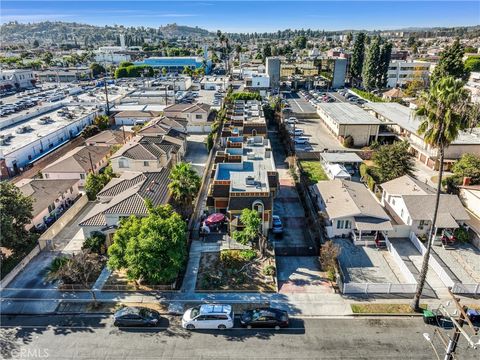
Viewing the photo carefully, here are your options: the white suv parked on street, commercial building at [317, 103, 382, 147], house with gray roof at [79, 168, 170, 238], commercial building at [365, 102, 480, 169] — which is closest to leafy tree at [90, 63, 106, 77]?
commercial building at [317, 103, 382, 147]

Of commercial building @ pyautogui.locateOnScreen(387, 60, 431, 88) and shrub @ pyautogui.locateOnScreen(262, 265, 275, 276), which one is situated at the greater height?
commercial building @ pyautogui.locateOnScreen(387, 60, 431, 88)

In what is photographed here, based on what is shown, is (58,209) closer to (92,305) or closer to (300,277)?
(92,305)

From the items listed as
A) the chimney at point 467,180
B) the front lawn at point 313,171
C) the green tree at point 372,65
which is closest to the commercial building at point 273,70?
the green tree at point 372,65

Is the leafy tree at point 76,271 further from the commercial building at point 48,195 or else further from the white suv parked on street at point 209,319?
the commercial building at point 48,195

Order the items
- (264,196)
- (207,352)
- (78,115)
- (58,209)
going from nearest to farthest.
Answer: (207,352)
(264,196)
(58,209)
(78,115)

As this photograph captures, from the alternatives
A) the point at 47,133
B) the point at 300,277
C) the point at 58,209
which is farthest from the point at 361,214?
the point at 47,133

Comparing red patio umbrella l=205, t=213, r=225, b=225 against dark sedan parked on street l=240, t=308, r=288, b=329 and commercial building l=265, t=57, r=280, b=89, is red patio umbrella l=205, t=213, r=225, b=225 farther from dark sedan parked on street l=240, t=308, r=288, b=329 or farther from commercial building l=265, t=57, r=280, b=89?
commercial building l=265, t=57, r=280, b=89

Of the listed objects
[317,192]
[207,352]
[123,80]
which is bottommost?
[207,352]

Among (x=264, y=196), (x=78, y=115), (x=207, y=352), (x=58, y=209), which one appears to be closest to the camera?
(x=207, y=352)
